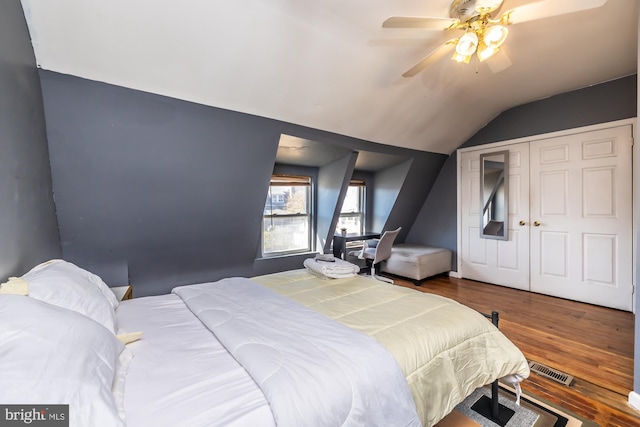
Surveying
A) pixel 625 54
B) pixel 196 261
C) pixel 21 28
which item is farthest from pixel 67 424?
pixel 625 54

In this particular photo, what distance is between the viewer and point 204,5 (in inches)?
66.6

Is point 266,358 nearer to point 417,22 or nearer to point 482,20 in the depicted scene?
point 417,22

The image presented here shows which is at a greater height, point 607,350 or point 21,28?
point 21,28

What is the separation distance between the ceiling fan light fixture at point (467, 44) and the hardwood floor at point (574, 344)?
7.74 feet

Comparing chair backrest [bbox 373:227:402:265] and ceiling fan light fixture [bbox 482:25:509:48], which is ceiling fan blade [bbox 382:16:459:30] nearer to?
ceiling fan light fixture [bbox 482:25:509:48]

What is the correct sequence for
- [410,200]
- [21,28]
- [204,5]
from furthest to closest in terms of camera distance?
[410,200]
[204,5]
[21,28]

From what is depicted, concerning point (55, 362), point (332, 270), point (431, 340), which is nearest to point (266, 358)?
point (55, 362)

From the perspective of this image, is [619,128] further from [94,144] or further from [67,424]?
[94,144]

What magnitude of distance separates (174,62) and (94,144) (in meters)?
0.86

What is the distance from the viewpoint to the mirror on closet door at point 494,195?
4.04 meters

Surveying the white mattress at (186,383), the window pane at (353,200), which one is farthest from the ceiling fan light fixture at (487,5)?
the window pane at (353,200)

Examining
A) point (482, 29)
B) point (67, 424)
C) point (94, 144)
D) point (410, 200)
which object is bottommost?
point (67, 424)

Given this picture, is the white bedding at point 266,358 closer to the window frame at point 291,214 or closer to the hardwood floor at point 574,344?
the hardwood floor at point 574,344

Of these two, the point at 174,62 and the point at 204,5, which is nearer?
the point at 204,5
